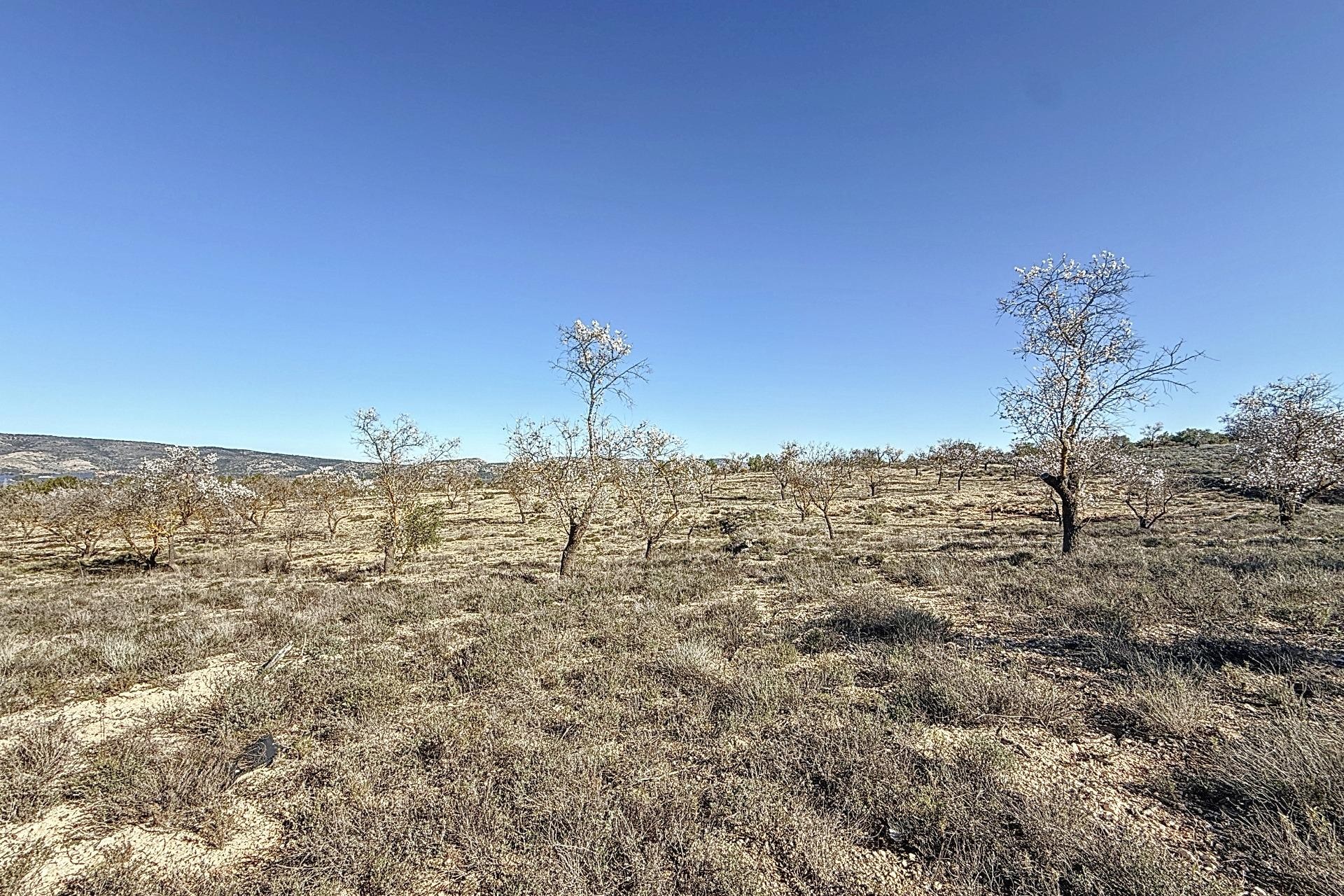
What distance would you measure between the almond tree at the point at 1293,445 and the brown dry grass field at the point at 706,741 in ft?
12.5

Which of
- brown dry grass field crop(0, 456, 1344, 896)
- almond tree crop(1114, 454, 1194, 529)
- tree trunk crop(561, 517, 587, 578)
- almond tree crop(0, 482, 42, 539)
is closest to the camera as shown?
brown dry grass field crop(0, 456, 1344, 896)

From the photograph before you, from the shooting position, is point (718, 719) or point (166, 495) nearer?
point (718, 719)

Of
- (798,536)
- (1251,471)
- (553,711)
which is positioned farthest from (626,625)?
(1251,471)

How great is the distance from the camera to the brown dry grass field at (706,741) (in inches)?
157

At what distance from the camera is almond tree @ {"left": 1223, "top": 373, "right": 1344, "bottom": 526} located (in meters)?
15.0

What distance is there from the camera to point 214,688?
25.0ft

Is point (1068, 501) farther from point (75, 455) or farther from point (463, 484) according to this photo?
point (75, 455)

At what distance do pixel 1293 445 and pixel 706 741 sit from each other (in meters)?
23.6

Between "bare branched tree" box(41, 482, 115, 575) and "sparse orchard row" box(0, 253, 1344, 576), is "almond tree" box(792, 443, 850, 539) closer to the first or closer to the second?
"sparse orchard row" box(0, 253, 1344, 576)

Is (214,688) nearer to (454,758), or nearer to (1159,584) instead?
(454,758)

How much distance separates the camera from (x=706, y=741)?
5777 millimetres

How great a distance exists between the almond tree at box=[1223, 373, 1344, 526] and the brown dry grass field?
12.5 feet

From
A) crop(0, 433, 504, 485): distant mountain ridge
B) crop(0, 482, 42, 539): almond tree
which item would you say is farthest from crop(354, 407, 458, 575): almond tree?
crop(0, 433, 504, 485): distant mountain ridge

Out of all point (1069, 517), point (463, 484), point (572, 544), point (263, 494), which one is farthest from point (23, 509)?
point (1069, 517)
